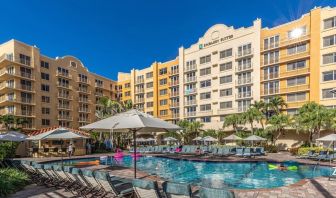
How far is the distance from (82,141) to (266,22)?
36.0 m

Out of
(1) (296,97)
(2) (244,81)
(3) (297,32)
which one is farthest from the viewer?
(2) (244,81)

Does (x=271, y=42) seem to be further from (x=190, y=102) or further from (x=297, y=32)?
(x=190, y=102)

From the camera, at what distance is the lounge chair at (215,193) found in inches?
200

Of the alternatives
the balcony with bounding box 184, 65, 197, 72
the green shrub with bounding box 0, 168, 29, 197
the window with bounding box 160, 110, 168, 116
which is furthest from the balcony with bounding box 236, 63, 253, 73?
the green shrub with bounding box 0, 168, 29, 197

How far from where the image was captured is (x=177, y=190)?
567 cm

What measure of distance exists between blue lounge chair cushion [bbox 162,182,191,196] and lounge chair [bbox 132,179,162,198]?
287mm

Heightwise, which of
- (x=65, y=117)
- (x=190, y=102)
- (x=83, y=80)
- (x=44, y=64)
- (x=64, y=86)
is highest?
(x=44, y=64)

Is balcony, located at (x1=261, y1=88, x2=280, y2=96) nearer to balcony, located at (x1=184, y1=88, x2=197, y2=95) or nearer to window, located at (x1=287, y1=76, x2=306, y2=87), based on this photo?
window, located at (x1=287, y1=76, x2=306, y2=87)

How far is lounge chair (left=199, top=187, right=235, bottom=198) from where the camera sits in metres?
5.07

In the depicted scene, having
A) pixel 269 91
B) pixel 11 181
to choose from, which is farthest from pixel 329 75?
pixel 11 181

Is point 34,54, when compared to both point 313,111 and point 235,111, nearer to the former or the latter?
point 235,111

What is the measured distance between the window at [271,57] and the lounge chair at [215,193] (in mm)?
37934

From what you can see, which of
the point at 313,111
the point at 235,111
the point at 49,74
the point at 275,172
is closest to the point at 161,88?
the point at 235,111

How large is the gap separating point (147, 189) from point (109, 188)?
179 cm
